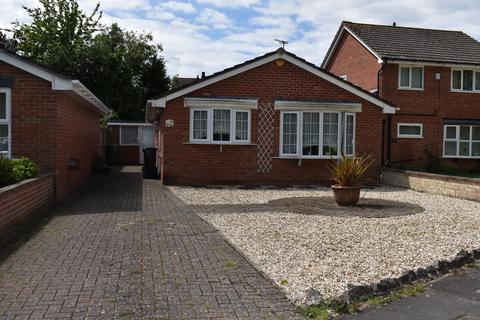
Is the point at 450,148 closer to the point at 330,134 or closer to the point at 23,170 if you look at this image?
the point at 330,134

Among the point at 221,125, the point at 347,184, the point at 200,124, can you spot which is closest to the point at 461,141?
the point at 221,125

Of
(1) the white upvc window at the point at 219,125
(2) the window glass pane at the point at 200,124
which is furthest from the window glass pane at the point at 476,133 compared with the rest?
(2) the window glass pane at the point at 200,124

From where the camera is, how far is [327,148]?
55.7 ft

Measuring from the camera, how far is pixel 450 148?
77.7ft

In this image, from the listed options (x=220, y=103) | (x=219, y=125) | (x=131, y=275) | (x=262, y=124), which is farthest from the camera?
(x=262, y=124)

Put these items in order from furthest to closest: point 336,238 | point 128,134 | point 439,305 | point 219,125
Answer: point 128,134 < point 219,125 < point 336,238 < point 439,305

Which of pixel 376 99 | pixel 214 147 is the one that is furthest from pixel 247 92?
pixel 376 99

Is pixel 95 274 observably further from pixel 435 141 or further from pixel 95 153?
pixel 435 141

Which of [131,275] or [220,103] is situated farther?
[220,103]

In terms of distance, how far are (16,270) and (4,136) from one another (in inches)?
287

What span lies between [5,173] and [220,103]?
26.4 feet

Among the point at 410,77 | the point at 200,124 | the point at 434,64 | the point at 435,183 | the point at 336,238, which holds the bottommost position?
the point at 336,238

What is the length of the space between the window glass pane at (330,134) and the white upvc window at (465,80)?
30.8 ft

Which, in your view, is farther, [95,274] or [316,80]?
[316,80]
